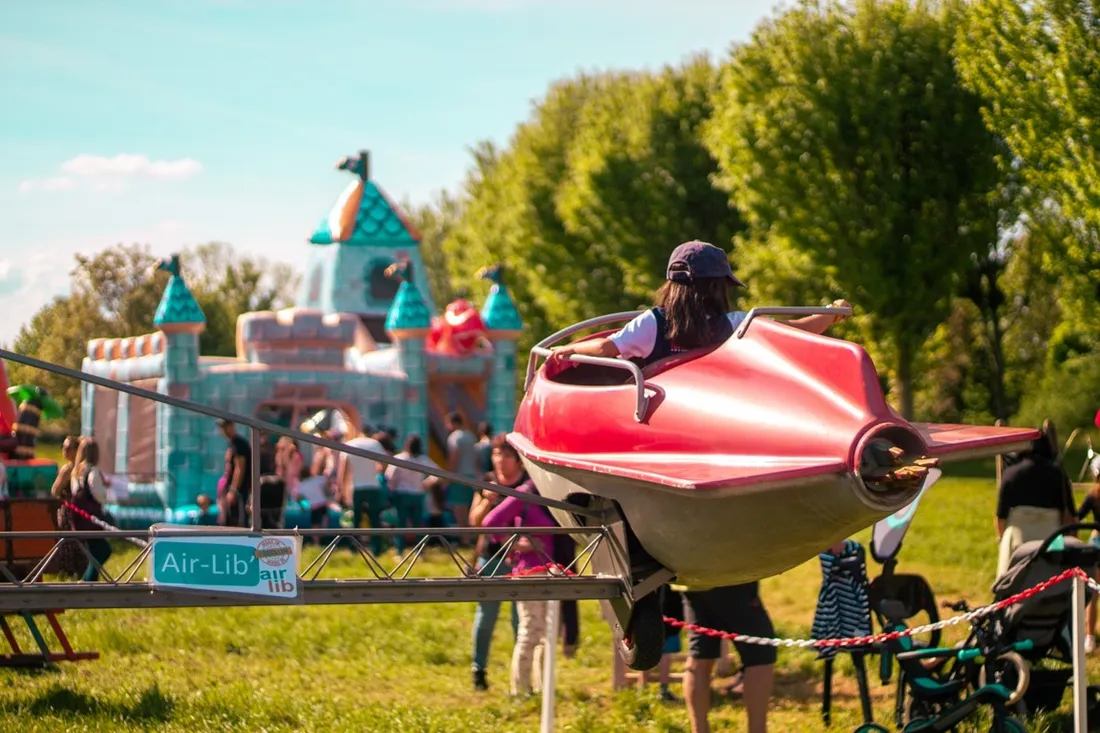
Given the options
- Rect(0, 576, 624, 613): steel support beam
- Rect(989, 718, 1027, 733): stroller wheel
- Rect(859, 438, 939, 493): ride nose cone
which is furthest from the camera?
Rect(989, 718, 1027, 733): stroller wheel

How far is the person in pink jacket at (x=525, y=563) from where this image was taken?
30.7ft

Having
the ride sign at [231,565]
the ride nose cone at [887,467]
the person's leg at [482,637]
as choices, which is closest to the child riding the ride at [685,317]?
the ride nose cone at [887,467]

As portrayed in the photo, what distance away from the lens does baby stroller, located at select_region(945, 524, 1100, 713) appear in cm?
775

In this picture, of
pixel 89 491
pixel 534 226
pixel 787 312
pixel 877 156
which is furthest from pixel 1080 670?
pixel 534 226

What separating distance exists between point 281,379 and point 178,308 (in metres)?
1.82

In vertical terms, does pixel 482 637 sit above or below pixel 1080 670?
below

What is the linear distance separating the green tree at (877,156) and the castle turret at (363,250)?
318 inches

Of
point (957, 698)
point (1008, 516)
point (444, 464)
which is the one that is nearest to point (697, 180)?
point (444, 464)

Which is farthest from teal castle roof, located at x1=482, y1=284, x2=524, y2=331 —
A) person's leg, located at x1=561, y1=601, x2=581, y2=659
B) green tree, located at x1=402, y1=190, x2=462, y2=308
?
green tree, located at x1=402, y1=190, x2=462, y2=308

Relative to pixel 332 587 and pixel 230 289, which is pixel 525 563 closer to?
pixel 332 587

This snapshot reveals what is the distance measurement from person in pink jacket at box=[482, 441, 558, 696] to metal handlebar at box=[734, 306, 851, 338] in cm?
347

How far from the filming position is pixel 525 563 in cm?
955

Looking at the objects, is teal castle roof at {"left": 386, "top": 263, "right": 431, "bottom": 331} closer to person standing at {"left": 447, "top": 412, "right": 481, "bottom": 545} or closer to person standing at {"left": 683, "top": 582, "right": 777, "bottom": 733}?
person standing at {"left": 447, "top": 412, "right": 481, "bottom": 545}

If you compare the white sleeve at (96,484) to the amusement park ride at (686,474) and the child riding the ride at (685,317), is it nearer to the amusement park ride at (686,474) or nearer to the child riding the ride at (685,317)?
the amusement park ride at (686,474)
